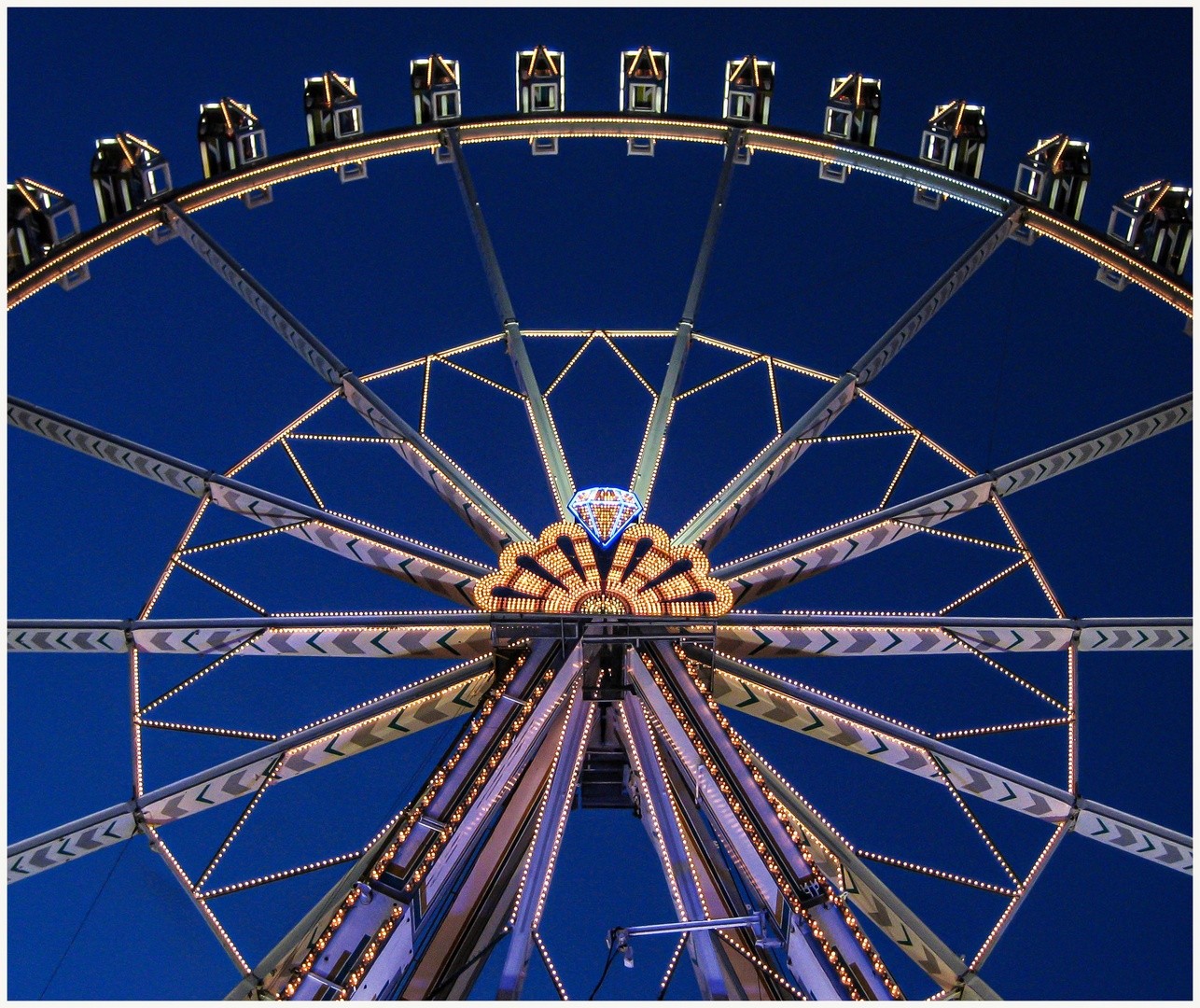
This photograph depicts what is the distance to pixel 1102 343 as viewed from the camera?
93.5 ft

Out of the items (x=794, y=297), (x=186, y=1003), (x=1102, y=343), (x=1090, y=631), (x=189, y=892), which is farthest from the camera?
(x=794, y=297)

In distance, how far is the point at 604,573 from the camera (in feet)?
46.8

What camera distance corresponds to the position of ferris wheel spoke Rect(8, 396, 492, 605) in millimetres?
14688

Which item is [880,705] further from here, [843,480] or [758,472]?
[758,472]

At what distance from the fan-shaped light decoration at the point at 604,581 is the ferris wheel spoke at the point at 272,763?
98 cm

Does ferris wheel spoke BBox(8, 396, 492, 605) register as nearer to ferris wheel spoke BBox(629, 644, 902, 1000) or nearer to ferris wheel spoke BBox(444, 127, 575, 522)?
ferris wheel spoke BBox(444, 127, 575, 522)

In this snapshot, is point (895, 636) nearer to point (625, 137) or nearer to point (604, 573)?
point (604, 573)

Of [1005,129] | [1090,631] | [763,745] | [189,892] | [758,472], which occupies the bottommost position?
[763,745]

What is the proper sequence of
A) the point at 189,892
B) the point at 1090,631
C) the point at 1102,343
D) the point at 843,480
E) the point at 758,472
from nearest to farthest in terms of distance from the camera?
the point at 189,892
the point at 1090,631
the point at 758,472
the point at 1102,343
the point at 843,480

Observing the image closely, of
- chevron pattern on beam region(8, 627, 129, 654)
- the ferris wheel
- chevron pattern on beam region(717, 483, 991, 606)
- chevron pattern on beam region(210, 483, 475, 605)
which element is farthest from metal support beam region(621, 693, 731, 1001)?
chevron pattern on beam region(8, 627, 129, 654)

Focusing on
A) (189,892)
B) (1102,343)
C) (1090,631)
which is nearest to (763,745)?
(1102,343)

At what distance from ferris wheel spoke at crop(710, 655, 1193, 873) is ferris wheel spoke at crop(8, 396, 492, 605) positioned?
3528 millimetres

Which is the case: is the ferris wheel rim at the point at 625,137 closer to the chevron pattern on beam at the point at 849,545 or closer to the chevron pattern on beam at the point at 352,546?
the chevron pattern on beam at the point at 352,546

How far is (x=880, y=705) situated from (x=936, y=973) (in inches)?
806
